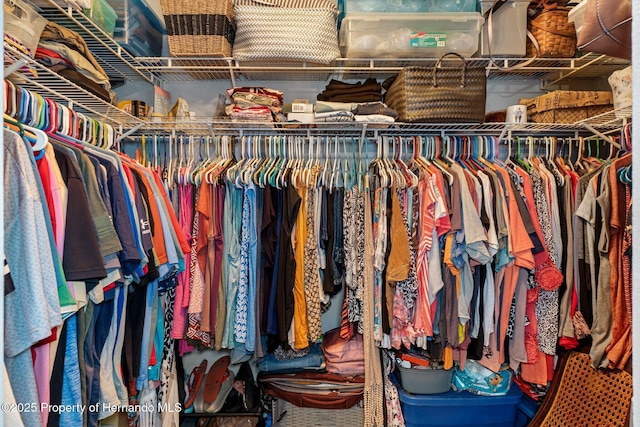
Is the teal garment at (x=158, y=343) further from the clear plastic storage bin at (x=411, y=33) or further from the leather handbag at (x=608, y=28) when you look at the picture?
the leather handbag at (x=608, y=28)

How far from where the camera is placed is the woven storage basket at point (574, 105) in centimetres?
223

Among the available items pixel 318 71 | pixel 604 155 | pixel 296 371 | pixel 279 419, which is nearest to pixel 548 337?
pixel 604 155

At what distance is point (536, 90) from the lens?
266cm

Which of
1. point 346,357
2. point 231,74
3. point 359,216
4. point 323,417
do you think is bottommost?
point 323,417

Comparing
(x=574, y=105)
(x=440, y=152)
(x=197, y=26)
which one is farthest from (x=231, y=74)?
(x=574, y=105)

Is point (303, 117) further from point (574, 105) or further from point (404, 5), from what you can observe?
point (574, 105)

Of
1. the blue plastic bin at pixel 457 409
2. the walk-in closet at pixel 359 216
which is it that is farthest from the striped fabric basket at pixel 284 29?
the blue plastic bin at pixel 457 409

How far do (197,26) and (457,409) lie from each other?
2238mm

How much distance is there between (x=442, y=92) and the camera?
2100 mm

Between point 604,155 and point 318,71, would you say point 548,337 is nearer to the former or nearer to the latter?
point 604,155

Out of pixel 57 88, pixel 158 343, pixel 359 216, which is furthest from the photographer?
pixel 359 216

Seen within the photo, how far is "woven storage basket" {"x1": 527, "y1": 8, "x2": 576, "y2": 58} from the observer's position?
221 centimetres

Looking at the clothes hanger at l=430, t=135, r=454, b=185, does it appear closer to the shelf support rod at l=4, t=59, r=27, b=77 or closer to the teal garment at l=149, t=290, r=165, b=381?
the teal garment at l=149, t=290, r=165, b=381

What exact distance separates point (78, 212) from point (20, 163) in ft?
0.66
